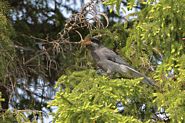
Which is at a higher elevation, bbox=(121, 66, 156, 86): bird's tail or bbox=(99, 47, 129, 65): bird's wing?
bbox=(99, 47, 129, 65): bird's wing

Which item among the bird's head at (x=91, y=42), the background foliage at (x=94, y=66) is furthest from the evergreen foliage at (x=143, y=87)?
the bird's head at (x=91, y=42)

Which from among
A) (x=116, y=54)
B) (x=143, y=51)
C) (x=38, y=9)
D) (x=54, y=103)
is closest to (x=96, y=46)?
(x=116, y=54)

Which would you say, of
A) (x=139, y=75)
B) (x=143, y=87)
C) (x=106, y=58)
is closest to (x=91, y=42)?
(x=106, y=58)

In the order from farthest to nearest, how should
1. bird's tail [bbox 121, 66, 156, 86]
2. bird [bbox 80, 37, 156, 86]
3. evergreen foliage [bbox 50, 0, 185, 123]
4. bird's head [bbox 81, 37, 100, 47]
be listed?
1. bird's head [bbox 81, 37, 100, 47]
2. bird [bbox 80, 37, 156, 86]
3. bird's tail [bbox 121, 66, 156, 86]
4. evergreen foliage [bbox 50, 0, 185, 123]

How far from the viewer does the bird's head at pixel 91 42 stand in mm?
6895

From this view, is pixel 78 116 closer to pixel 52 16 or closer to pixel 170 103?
pixel 170 103

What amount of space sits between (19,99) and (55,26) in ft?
5.03

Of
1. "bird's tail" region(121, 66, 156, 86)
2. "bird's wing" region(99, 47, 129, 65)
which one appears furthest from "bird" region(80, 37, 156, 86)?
"bird's tail" region(121, 66, 156, 86)

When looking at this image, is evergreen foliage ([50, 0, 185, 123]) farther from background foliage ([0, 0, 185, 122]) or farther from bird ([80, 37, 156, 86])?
bird ([80, 37, 156, 86])

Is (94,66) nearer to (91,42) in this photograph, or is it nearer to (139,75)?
(91,42)

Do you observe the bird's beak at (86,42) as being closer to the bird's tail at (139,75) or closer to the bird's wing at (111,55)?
the bird's wing at (111,55)

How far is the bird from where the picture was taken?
6762 millimetres

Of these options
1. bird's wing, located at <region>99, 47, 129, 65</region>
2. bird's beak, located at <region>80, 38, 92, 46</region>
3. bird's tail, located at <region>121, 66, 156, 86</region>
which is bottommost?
bird's tail, located at <region>121, 66, 156, 86</region>

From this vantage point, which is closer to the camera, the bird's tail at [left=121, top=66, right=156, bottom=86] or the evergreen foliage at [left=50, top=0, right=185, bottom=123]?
the evergreen foliage at [left=50, top=0, right=185, bottom=123]
